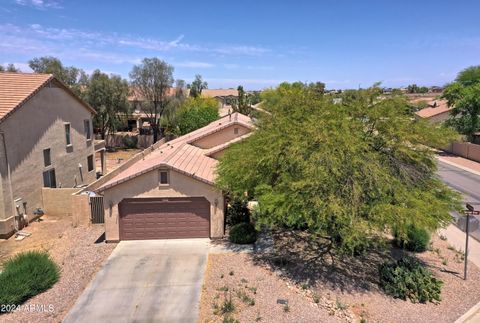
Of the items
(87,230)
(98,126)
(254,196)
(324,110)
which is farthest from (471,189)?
(98,126)

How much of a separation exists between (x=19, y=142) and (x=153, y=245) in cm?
942

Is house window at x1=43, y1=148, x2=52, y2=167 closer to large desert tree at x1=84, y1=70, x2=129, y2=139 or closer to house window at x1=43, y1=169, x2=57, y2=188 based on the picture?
house window at x1=43, y1=169, x2=57, y2=188

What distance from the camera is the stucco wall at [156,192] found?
1617 cm

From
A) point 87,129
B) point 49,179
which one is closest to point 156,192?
point 49,179

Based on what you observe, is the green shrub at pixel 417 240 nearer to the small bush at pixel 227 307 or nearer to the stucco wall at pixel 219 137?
the small bush at pixel 227 307

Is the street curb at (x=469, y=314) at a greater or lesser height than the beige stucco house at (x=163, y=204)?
lesser

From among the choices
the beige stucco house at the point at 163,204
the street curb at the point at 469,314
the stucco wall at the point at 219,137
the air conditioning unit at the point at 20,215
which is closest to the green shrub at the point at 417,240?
the street curb at the point at 469,314

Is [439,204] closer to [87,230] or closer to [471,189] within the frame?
[87,230]

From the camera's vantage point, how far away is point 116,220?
1644cm

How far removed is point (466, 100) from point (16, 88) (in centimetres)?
4260

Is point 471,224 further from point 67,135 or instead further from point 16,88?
point 67,135

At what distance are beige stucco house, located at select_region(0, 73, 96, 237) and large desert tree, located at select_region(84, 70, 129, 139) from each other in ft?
52.7

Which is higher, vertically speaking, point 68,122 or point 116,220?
point 68,122

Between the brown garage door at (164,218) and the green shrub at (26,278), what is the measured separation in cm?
391
